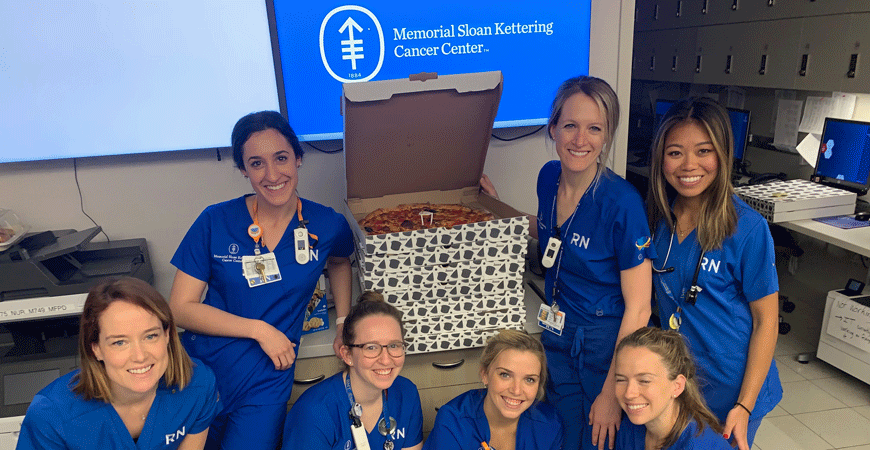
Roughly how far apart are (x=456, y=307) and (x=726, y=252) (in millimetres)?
811

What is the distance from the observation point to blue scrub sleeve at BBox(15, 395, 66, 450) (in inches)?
53.7

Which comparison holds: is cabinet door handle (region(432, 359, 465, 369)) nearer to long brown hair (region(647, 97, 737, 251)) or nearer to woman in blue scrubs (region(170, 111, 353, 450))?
woman in blue scrubs (region(170, 111, 353, 450))

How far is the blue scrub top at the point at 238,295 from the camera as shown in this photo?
170 centimetres

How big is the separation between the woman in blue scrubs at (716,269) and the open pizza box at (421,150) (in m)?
0.45

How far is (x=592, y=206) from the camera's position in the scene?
166 centimetres

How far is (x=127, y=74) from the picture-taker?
2162 millimetres

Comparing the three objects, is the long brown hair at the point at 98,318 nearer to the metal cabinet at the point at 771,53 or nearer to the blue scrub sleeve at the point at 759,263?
the blue scrub sleeve at the point at 759,263

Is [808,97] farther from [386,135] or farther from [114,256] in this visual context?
[114,256]

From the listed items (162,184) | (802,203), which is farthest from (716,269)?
(162,184)

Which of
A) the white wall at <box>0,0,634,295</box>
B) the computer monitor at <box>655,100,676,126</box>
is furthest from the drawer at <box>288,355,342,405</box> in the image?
the computer monitor at <box>655,100,676,126</box>

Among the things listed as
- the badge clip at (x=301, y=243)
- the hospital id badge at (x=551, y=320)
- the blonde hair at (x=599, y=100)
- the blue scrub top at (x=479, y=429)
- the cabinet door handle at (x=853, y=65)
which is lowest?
the blue scrub top at (x=479, y=429)

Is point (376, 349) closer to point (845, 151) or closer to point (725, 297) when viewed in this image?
point (725, 297)

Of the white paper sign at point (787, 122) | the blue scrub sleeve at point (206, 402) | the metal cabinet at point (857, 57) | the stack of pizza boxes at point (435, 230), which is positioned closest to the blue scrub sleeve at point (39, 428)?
the blue scrub sleeve at point (206, 402)

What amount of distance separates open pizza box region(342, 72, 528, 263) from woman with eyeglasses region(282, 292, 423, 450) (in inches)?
8.6
